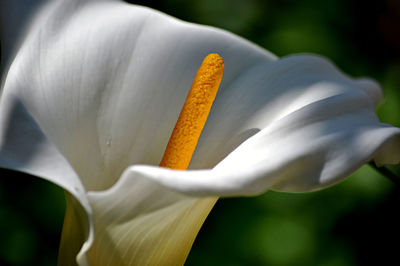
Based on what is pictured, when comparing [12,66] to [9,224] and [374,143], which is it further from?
[9,224]

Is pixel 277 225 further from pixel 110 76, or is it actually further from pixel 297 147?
pixel 297 147

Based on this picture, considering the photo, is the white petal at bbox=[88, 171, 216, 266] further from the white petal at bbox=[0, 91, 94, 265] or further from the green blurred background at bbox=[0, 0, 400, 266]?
the green blurred background at bbox=[0, 0, 400, 266]

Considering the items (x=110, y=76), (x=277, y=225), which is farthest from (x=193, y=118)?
(x=277, y=225)

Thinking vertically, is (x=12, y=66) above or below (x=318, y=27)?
above

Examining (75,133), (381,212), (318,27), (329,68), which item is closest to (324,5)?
(318,27)

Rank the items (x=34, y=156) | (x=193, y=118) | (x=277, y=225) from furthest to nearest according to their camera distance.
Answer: (x=277, y=225) < (x=193, y=118) < (x=34, y=156)

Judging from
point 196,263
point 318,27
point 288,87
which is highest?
point 288,87

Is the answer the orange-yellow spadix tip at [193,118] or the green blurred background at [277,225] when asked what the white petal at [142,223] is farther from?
the green blurred background at [277,225]

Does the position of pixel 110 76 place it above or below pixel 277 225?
above

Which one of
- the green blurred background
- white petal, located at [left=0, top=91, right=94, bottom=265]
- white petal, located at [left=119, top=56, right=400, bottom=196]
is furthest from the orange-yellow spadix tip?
the green blurred background
